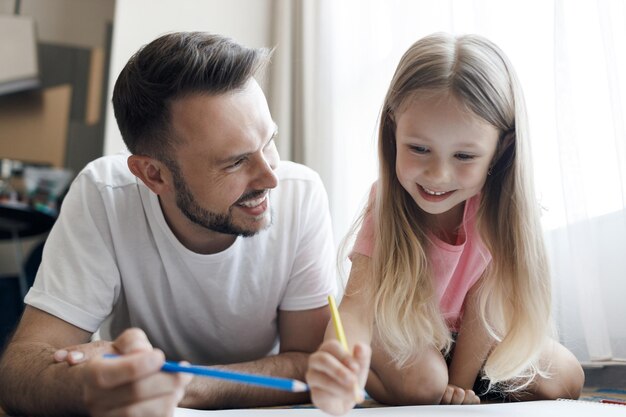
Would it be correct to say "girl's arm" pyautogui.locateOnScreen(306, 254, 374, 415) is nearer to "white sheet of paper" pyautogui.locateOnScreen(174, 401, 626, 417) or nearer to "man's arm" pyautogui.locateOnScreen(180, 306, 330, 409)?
"white sheet of paper" pyautogui.locateOnScreen(174, 401, 626, 417)

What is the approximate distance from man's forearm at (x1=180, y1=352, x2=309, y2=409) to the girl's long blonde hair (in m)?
0.19

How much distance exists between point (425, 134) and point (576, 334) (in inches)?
24.7

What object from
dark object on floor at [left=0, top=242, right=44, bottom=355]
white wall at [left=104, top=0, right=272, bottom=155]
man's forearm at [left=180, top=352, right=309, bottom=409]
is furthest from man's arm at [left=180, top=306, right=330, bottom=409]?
dark object on floor at [left=0, top=242, right=44, bottom=355]

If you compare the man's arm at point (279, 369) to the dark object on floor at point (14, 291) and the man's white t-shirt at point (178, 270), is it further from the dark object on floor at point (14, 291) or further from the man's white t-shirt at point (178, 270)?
the dark object on floor at point (14, 291)

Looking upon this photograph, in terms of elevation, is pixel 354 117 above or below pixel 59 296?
above

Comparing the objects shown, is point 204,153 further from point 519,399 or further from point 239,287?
point 519,399

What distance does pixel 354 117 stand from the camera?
2121 mm

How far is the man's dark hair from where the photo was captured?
1.22 meters

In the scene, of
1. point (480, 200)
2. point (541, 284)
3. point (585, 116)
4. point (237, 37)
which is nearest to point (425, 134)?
point (480, 200)

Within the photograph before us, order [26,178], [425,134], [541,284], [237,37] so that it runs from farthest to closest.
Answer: [26,178] → [237,37] → [541,284] → [425,134]

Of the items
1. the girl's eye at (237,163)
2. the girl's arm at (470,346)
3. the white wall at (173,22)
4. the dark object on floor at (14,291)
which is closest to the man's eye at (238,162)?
the girl's eye at (237,163)

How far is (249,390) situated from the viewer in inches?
46.6

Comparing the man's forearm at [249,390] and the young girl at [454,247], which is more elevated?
the young girl at [454,247]

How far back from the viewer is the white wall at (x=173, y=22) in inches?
97.0
